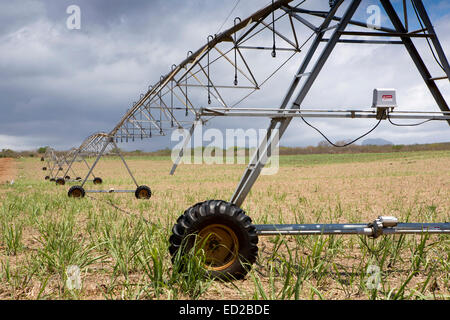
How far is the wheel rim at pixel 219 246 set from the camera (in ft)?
9.68

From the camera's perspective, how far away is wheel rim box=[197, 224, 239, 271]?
2.95 meters

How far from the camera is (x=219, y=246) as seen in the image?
9.82 ft

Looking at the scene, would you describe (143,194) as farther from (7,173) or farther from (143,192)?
(7,173)

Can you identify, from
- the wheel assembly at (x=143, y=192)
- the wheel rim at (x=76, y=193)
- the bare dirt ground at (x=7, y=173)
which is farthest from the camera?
the bare dirt ground at (x=7, y=173)

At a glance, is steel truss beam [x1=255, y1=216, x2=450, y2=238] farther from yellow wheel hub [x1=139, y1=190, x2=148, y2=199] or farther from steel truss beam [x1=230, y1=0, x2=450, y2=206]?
yellow wheel hub [x1=139, y1=190, x2=148, y2=199]

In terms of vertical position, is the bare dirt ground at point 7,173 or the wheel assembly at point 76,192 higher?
the wheel assembly at point 76,192

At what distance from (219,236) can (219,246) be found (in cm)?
10

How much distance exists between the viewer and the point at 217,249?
3.00m

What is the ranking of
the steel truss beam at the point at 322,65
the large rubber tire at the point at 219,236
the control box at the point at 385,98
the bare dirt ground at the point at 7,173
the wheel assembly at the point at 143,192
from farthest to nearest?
1. the bare dirt ground at the point at 7,173
2. the wheel assembly at the point at 143,192
3. the steel truss beam at the point at 322,65
4. the control box at the point at 385,98
5. the large rubber tire at the point at 219,236

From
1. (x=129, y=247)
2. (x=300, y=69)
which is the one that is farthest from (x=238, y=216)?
(x=300, y=69)

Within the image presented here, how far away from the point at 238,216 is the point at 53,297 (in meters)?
1.72

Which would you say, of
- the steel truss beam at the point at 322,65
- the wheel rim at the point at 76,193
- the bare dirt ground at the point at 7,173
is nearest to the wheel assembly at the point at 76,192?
the wheel rim at the point at 76,193

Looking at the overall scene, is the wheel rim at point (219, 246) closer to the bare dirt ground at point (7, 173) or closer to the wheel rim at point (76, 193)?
the wheel rim at point (76, 193)

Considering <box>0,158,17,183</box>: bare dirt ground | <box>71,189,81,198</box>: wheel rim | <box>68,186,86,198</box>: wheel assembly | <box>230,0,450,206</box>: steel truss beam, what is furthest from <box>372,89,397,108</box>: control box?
<box>0,158,17,183</box>: bare dirt ground
